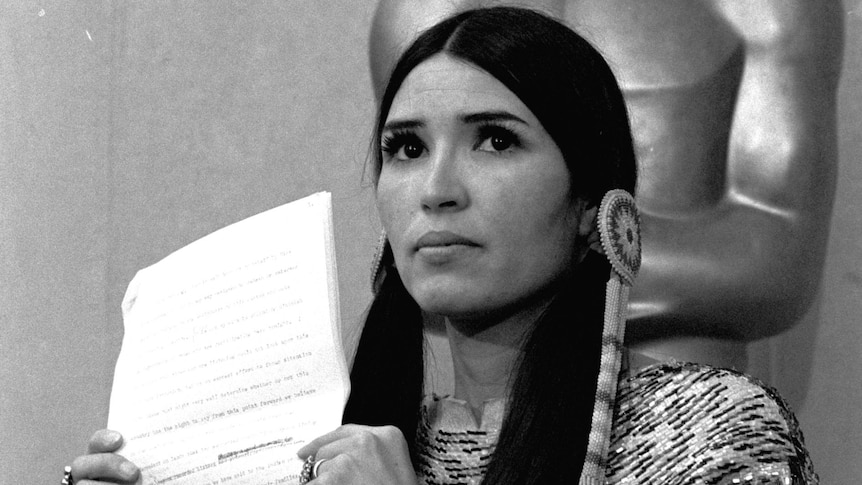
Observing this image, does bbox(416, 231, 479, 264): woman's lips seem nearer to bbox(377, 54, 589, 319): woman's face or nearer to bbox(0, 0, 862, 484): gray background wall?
bbox(377, 54, 589, 319): woman's face

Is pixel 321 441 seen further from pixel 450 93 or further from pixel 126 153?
pixel 126 153

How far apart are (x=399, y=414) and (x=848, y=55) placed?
668 millimetres

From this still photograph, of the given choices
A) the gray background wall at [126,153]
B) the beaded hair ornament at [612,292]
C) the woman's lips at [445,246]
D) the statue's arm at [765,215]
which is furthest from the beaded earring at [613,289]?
the gray background wall at [126,153]

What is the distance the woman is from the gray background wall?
2.25 feet

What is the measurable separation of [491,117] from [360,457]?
28cm

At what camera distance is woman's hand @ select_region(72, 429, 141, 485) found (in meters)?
1.11

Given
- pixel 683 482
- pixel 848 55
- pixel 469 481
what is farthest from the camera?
pixel 848 55

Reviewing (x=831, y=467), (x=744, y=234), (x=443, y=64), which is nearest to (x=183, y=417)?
(x=443, y=64)

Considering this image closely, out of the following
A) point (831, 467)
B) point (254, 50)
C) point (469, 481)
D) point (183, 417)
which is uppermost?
point (254, 50)

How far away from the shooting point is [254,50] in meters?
1.93

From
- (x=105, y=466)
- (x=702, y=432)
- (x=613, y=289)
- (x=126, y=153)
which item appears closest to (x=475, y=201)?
(x=613, y=289)

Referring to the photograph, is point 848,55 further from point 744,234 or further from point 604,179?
point 604,179

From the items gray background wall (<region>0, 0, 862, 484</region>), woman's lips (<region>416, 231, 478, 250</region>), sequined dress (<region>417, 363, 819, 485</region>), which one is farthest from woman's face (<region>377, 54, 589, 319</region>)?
gray background wall (<region>0, 0, 862, 484</region>)

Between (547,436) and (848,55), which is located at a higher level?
(848,55)
